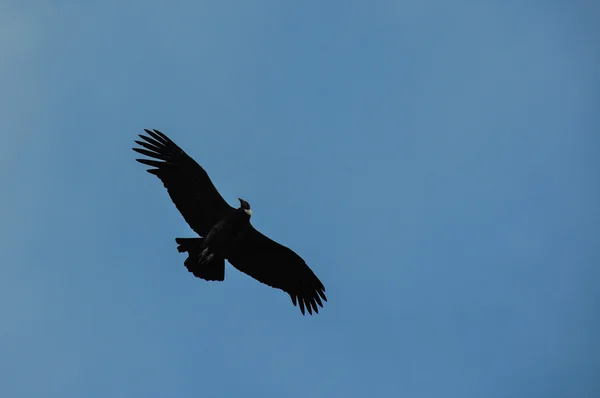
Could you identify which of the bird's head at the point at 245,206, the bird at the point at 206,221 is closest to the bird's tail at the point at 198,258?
the bird at the point at 206,221

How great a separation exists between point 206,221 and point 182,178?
118cm

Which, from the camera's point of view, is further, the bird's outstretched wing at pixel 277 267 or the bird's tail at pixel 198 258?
the bird's outstretched wing at pixel 277 267

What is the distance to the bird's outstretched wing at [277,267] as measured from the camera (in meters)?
19.0

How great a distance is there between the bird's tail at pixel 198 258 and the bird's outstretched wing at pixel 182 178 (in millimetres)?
538

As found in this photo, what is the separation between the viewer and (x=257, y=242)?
19.0 meters

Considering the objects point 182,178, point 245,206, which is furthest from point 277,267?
point 182,178

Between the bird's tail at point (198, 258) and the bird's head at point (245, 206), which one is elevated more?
the bird's head at point (245, 206)

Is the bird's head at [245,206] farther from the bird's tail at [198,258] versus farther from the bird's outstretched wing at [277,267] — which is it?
the bird's tail at [198,258]

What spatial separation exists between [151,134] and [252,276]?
424 centimetres

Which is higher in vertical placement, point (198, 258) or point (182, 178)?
point (182, 178)

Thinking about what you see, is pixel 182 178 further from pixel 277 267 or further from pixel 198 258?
pixel 277 267

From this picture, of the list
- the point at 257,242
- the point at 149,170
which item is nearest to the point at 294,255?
the point at 257,242

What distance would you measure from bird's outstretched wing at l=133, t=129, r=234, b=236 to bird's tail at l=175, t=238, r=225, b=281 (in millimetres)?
538

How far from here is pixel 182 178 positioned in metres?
18.7
